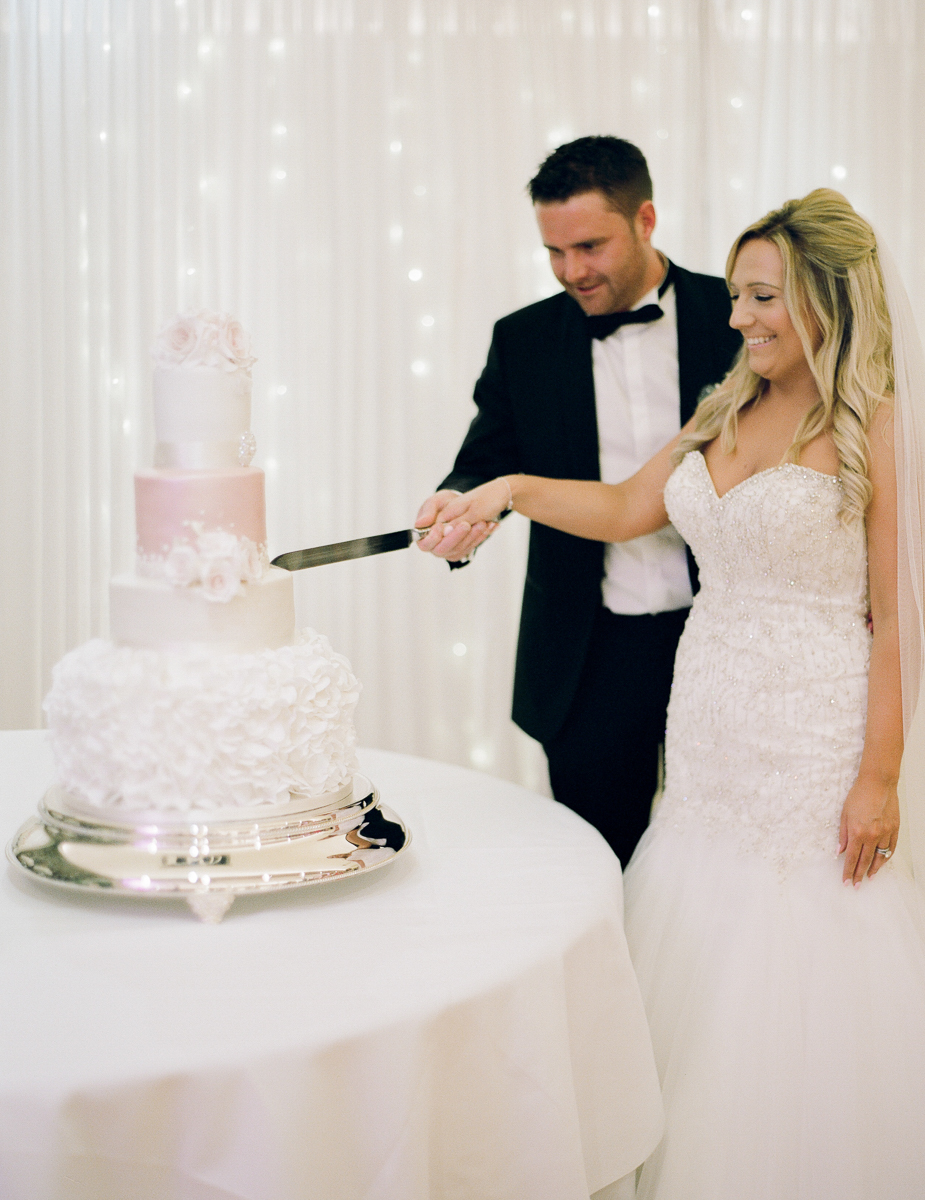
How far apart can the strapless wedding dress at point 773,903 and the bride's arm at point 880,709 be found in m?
0.04

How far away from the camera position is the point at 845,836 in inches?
76.5

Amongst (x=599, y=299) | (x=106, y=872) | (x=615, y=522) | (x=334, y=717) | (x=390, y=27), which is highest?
(x=390, y=27)

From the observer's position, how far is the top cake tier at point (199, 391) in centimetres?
157

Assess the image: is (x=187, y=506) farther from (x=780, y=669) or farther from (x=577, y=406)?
(x=577, y=406)

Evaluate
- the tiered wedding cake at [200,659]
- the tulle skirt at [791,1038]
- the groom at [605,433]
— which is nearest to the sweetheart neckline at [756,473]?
the groom at [605,433]

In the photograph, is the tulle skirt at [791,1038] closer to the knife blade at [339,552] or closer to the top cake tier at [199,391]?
the knife blade at [339,552]

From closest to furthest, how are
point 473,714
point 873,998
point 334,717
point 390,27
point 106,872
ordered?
point 106,872
point 334,717
point 873,998
point 390,27
point 473,714

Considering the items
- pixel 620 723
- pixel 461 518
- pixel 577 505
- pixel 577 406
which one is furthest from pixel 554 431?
pixel 620 723

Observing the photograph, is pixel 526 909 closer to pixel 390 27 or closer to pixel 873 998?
pixel 873 998

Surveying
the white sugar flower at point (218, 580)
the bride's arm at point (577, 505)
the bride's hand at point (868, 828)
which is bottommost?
the bride's hand at point (868, 828)

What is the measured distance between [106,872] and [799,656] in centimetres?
132

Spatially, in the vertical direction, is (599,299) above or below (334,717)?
above

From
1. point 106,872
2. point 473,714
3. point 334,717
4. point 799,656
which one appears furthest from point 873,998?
point 473,714

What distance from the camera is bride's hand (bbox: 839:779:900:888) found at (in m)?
1.92
